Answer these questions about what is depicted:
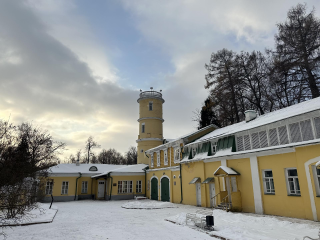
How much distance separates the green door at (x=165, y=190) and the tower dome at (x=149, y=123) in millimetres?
8410

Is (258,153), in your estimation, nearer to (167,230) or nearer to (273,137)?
(273,137)

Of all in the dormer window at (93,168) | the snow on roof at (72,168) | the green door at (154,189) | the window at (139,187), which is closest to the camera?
the green door at (154,189)

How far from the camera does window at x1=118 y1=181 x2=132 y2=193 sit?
2658cm

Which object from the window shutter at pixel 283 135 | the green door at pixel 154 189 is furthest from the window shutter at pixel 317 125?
the green door at pixel 154 189

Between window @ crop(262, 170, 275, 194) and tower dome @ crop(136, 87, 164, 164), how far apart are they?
20501 mm

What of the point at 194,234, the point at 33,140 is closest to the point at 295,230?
the point at 194,234

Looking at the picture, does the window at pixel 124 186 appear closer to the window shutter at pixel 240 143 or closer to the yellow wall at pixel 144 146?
the yellow wall at pixel 144 146

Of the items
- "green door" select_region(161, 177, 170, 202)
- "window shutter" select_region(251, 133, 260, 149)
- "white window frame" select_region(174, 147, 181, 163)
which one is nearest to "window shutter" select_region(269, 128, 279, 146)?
"window shutter" select_region(251, 133, 260, 149)

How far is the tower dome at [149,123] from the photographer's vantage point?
3253cm

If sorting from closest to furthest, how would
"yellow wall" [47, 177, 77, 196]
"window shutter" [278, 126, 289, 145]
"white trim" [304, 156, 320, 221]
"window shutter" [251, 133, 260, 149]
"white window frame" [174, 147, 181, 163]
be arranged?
1. "white trim" [304, 156, 320, 221]
2. "window shutter" [278, 126, 289, 145]
3. "window shutter" [251, 133, 260, 149]
4. "white window frame" [174, 147, 181, 163]
5. "yellow wall" [47, 177, 77, 196]

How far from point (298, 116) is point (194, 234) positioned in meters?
8.03

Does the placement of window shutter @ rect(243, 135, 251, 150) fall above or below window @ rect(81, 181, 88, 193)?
above

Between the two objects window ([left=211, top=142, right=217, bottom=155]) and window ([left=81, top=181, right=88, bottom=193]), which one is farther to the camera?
window ([left=81, top=181, right=88, bottom=193])

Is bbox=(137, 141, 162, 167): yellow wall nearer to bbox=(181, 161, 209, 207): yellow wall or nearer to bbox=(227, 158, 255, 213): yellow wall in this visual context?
bbox=(181, 161, 209, 207): yellow wall
